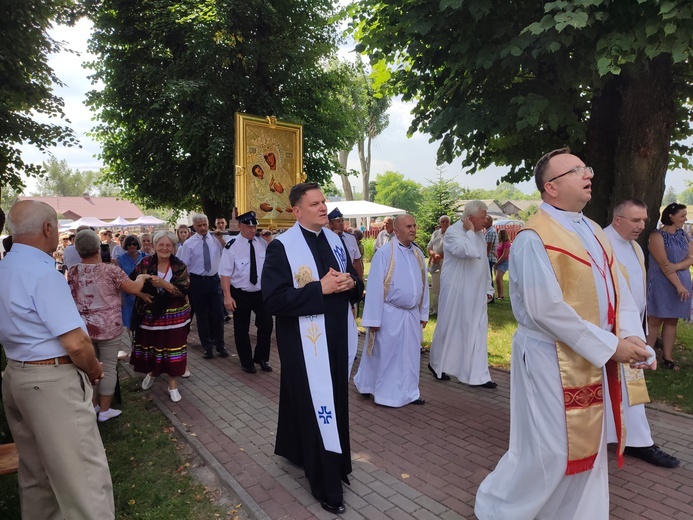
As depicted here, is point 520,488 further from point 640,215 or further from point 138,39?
point 138,39

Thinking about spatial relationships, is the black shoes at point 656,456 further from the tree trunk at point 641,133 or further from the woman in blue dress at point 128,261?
the woman in blue dress at point 128,261

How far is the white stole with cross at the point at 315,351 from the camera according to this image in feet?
11.6

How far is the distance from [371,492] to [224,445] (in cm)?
160

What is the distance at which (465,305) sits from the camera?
6500 millimetres

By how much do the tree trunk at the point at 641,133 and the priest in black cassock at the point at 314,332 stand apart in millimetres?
4957

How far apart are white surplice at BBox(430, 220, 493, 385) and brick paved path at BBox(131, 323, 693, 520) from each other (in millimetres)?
268

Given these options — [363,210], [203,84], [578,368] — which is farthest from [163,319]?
[363,210]

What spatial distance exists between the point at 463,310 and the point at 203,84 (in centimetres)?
1168

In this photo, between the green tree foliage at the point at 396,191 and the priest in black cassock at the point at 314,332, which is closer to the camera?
the priest in black cassock at the point at 314,332

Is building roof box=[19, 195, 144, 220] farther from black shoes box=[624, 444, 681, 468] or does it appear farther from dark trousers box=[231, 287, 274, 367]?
black shoes box=[624, 444, 681, 468]

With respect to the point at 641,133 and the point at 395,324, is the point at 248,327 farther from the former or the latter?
the point at 641,133

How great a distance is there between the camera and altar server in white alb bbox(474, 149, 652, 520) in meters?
2.84

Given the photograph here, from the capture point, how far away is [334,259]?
3809mm

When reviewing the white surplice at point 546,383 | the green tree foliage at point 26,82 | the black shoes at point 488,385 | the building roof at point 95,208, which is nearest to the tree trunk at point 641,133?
the black shoes at point 488,385
